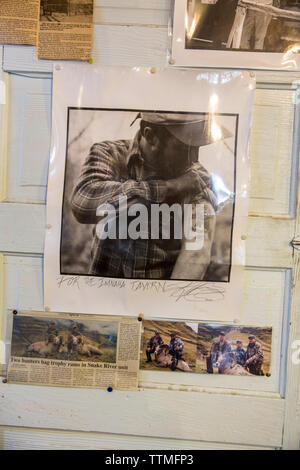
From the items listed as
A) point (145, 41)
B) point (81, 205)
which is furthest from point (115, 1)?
point (81, 205)

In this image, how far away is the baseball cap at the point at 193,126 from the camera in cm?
112

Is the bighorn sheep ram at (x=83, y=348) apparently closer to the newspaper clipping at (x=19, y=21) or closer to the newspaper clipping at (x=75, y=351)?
the newspaper clipping at (x=75, y=351)

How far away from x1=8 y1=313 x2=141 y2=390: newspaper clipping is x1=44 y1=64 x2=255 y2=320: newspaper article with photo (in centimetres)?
7

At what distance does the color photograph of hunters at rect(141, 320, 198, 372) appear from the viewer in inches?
45.4

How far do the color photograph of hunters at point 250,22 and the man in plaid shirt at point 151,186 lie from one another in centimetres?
24

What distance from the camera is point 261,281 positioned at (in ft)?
3.76

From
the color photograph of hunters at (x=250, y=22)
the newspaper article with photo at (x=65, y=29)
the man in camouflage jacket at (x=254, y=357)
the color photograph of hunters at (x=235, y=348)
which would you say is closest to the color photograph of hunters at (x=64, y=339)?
the color photograph of hunters at (x=235, y=348)

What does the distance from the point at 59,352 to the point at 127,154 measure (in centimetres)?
63

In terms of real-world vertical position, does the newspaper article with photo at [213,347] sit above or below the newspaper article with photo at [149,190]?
below

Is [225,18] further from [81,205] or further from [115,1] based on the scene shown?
[81,205]

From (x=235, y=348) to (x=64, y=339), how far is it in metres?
0.52

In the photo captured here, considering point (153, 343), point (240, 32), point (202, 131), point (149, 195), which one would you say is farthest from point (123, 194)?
point (240, 32)

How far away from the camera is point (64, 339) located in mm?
1176
